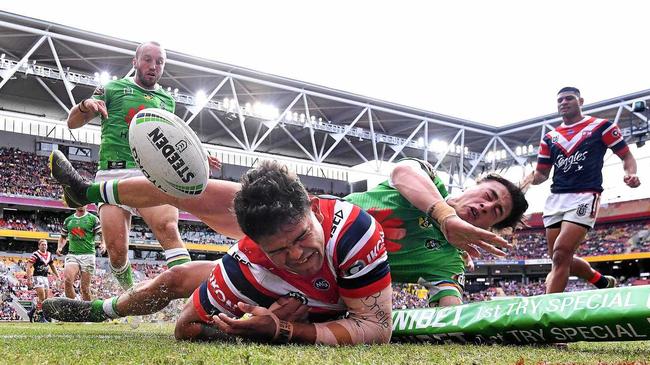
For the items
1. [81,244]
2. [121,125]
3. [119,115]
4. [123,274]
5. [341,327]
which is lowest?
[81,244]

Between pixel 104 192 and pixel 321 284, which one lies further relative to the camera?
pixel 104 192

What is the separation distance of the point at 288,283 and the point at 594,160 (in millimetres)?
4577

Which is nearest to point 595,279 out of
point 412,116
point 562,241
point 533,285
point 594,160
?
point 562,241

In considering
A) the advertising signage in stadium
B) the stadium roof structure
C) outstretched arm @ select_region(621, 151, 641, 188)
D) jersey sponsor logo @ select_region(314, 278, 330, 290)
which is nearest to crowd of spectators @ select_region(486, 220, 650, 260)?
the advertising signage in stadium

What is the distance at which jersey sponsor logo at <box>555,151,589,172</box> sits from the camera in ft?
20.3

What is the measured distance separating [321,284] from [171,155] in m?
1.71

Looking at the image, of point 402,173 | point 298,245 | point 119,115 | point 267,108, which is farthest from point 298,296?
point 267,108

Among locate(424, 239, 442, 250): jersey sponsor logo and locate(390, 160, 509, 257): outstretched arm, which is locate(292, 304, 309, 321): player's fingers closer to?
locate(390, 160, 509, 257): outstretched arm

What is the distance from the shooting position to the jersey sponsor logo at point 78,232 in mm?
10781

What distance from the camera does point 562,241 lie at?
232 inches

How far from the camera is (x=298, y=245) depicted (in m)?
2.50

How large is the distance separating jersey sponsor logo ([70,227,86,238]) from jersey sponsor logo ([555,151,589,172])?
28.0 feet

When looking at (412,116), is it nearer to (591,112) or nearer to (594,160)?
(591,112)

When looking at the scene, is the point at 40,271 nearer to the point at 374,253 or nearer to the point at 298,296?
the point at 298,296
